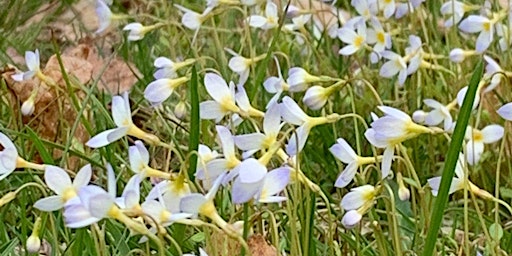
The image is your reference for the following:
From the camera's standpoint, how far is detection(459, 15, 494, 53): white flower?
5.14 ft

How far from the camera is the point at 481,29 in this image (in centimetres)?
159

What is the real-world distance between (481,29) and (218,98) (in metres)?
0.71

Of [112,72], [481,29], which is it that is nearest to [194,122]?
[481,29]

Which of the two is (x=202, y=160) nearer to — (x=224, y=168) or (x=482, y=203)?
(x=224, y=168)

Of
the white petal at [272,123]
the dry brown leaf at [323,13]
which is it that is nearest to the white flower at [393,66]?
the dry brown leaf at [323,13]

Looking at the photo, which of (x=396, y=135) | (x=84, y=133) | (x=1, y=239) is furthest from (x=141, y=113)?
(x=396, y=135)

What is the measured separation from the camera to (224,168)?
0.89 meters

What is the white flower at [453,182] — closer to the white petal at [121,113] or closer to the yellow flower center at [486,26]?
the white petal at [121,113]

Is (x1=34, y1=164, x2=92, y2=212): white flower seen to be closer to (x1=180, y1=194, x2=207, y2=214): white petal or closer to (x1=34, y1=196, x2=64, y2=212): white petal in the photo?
(x1=34, y1=196, x2=64, y2=212): white petal

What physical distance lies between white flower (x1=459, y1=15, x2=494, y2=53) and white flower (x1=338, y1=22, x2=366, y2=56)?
0.53 ft

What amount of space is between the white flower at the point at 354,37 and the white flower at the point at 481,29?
16 centimetres

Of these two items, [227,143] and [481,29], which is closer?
[227,143]

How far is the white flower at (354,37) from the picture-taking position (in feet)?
5.49

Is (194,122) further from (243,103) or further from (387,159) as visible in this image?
(387,159)
